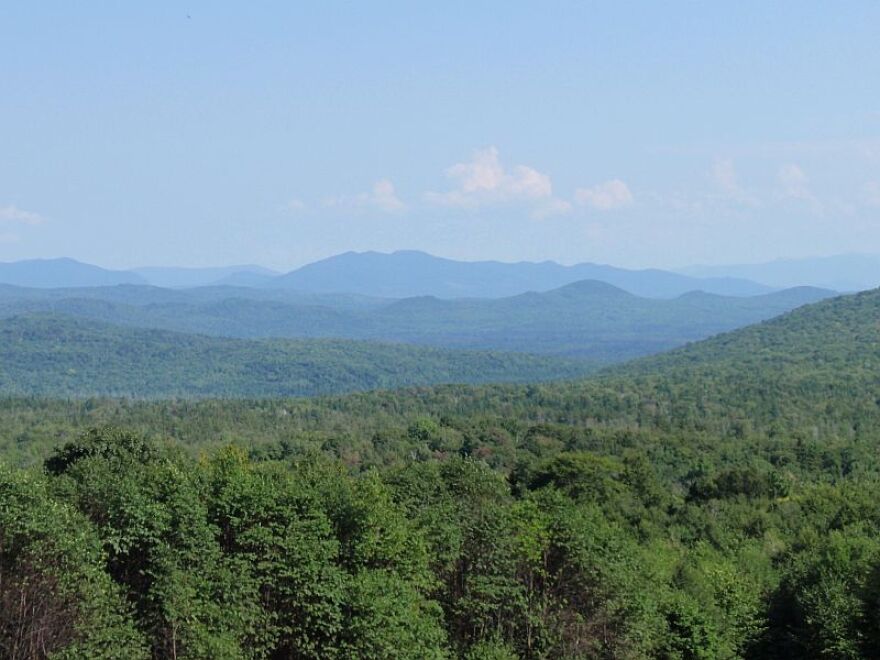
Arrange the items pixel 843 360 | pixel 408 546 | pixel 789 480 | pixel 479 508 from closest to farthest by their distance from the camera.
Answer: pixel 408 546 < pixel 479 508 < pixel 789 480 < pixel 843 360

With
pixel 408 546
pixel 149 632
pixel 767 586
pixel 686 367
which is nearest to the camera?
pixel 149 632

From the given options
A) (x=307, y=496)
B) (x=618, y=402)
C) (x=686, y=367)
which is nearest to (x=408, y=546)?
(x=307, y=496)

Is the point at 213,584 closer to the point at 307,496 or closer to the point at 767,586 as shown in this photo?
the point at 307,496

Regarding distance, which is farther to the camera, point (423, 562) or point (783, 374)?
point (783, 374)

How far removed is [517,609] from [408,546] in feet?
14.5

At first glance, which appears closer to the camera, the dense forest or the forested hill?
the dense forest

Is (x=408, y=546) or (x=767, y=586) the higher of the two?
(x=408, y=546)

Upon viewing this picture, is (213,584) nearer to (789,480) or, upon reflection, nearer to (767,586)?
(767,586)

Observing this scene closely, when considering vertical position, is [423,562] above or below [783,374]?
above

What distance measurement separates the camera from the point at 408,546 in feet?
103

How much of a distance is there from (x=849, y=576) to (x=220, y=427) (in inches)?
3178

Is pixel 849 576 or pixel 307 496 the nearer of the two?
pixel 307 496

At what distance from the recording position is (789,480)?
64.2 m

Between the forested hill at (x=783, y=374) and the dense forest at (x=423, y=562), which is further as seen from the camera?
the forested hill at (x=783, y=374)
